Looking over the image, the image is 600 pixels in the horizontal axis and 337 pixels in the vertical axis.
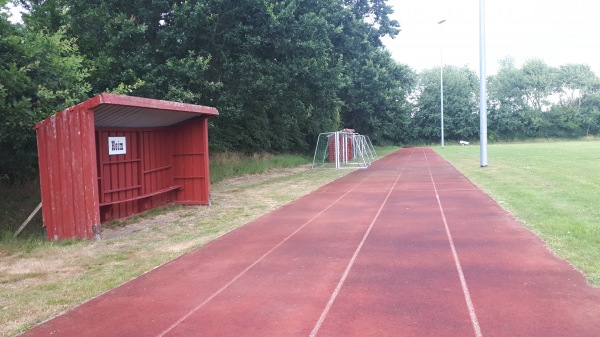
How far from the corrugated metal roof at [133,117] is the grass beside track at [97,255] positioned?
2.31 m

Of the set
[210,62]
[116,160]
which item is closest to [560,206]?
[116,160]

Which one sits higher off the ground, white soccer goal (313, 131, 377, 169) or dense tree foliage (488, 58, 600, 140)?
dense tree foliage (488, 58, 600, 140)

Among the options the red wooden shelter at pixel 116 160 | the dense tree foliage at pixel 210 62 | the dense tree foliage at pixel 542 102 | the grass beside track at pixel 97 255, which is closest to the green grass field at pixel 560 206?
the grass beside track at pixel 97 255

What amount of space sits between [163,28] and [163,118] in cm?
794

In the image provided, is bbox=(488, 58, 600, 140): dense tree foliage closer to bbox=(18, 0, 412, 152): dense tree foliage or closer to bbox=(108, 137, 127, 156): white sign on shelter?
bbox=(18, 0, 412, 152): dense tree foliage

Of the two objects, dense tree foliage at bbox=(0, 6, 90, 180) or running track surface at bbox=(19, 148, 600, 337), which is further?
dense tree foliage at bbox=(0, 6, 90, 180)

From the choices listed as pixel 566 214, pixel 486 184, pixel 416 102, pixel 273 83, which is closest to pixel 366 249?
pixel 566 214

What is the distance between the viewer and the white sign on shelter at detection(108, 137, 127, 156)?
37.2 ft

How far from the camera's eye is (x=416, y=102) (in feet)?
276

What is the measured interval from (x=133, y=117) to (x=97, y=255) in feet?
13.9

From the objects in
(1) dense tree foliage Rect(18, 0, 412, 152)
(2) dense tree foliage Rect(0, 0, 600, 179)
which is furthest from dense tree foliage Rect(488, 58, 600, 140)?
(1) dense tree foliage Rect(18, 0, 412, 152)

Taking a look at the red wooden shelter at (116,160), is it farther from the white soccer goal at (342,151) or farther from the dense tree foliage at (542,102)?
the dense tree foliage at (542,102)

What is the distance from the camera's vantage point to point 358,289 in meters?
5.86

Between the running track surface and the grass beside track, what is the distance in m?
0.35
